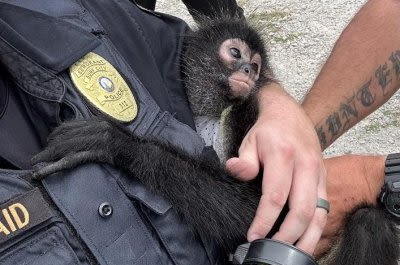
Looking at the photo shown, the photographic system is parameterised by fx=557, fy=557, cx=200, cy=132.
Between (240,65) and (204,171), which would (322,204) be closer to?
(204,171)

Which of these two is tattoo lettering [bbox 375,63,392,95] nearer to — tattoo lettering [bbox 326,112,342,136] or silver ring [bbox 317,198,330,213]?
tattoo lettering [bbox 326,112,342,136]

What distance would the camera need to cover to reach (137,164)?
1.04 metres

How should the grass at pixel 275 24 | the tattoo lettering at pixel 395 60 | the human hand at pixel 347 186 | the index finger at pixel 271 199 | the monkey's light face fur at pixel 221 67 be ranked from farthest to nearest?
the grass at pixel 275 24
the tattoo lettering at pixel 395 60
the monkey's light face fur at pixel 221 67
the human hand at pixel 347 186
the index finger at pixel 271 199

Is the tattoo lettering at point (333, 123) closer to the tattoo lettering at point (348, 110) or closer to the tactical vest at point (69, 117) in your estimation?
the tattoo lettering at point (348, 110)

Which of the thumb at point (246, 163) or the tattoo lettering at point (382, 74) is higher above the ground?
the thumb at point (246, 163)

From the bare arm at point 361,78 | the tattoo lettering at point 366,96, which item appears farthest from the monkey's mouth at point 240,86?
the tattoo lettering at point 366,96

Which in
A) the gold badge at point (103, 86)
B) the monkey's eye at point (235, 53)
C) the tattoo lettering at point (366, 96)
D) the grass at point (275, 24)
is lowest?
the grass at point (275, 24)

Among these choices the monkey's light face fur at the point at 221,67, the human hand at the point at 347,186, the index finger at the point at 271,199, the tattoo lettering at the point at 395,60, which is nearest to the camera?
the index finger at the point at 271,199

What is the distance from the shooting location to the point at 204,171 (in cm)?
114

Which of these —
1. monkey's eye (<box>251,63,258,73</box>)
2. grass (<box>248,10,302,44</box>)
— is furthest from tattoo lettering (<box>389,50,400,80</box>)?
grass (<box>248,10,302,44</box>)

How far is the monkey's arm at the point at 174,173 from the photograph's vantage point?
3.14ft

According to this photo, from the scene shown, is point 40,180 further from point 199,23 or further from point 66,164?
point 199,23

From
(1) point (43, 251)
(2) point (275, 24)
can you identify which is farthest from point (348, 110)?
(2) point (275, 24)

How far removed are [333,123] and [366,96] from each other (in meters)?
0.13
